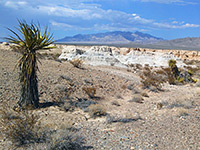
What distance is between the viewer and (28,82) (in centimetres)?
785

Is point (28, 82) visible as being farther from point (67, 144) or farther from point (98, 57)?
point (98, 57)

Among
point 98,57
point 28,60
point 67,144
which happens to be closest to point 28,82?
point 28,60

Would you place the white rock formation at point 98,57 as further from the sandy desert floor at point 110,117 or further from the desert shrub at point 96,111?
the desert shrub at point 96,111

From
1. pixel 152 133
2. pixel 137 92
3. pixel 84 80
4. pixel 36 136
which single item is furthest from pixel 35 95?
pixel 137 92

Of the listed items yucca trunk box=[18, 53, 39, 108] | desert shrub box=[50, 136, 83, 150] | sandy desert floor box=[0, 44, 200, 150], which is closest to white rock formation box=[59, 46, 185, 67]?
sandy desert floor box=[0, 44, 200, 150]

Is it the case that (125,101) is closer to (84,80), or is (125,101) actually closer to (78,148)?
(84,80)

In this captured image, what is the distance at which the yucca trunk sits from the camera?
7.71 meters

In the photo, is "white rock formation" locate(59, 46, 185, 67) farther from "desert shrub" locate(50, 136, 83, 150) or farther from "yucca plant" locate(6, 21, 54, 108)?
"desert shrub" locate(50, 136, 83, 150)

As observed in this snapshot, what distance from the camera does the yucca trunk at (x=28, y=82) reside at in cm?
771

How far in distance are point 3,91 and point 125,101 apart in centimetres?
582

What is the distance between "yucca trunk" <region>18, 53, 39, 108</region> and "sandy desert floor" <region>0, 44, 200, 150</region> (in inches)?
17.7

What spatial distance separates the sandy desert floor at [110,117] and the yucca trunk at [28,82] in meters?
0.45

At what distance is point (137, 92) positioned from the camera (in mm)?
12961

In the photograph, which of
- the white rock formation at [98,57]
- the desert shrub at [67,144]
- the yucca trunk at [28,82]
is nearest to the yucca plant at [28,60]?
the yucca trunk at [28,82]
